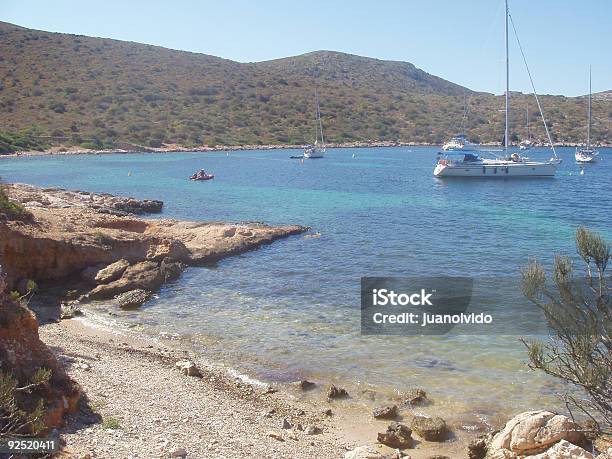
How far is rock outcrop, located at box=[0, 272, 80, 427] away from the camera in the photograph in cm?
762

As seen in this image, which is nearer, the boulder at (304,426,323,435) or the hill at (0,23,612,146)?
the boulder at (304,426,323,435)

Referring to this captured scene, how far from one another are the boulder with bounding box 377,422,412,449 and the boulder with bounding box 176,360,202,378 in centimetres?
385

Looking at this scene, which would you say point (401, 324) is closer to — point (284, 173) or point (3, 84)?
point (284, 173)

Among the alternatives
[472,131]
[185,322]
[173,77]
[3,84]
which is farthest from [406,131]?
[185,322]

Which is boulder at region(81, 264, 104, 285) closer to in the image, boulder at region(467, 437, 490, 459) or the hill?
boulder at region(467, 437, 490, 459)

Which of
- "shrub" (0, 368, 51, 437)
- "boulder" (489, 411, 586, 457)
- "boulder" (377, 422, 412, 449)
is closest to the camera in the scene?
"shrub" (0, 368, 51, 437)

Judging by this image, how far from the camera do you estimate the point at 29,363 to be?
803cm

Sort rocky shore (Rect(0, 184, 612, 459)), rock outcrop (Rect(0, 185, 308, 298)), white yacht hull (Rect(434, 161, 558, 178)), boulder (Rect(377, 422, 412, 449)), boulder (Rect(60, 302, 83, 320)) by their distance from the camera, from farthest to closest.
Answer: white yacht hull (Rect(434, 161, 558, 178))
rock outcrop (Rect(0, 185, 308, 298))
boulder (Rect(60, 302, 83, 320))
boulder (Rect(377, 422, 412, 449))
rocky shore (Rect(0, 184, 612, 459))

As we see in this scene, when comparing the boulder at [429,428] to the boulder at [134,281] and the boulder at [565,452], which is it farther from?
the boulder at [134,281]

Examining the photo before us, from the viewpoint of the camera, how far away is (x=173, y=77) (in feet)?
332

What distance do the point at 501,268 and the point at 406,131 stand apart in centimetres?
8525

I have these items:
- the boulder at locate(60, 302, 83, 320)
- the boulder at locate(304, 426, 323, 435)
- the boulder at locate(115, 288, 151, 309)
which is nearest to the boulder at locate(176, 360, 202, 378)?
the boulder at locate(304, 426, 323, 435)

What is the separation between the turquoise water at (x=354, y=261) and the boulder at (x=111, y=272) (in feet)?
4.91

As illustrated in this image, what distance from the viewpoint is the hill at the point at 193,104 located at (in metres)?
80.1
